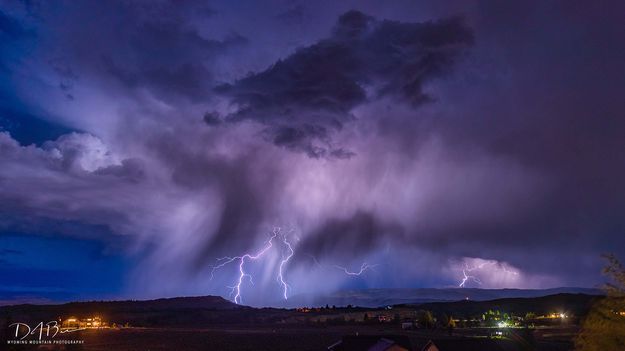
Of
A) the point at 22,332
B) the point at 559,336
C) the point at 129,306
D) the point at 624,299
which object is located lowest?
the point at 559,336

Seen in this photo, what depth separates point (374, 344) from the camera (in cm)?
3788

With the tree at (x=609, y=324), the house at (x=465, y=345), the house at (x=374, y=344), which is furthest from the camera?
the house at (x=465, y=345)

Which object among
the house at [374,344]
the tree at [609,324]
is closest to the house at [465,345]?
the house at [374,344]

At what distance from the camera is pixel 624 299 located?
55.5ft

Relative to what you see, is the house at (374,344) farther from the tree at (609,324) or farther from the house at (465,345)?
the tree at (609,324)

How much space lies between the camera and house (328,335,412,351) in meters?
36.1

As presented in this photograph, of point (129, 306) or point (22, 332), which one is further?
point (129, 306)

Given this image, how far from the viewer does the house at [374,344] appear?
36.1m

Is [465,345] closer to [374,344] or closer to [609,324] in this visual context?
[374,344]

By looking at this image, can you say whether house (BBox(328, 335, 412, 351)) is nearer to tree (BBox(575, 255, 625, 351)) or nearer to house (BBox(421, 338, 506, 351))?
house (BBox(421, 338, 506, 351))

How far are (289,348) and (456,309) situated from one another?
102645 mm

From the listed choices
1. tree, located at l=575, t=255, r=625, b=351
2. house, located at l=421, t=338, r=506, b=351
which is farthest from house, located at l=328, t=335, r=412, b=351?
tree, located at l=575, t=255, r=625, b=351

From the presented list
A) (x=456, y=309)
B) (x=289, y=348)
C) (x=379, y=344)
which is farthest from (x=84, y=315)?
(x=379, y=344)

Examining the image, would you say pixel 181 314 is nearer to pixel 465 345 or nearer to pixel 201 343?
pixel 201 343
